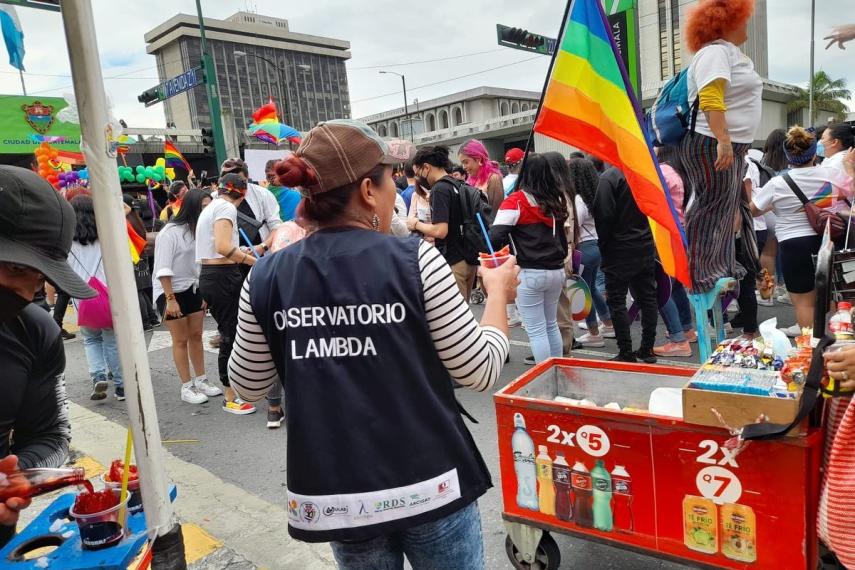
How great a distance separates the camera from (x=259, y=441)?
4750 millimetres

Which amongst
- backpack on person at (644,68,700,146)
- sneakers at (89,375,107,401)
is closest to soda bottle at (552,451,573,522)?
backpack on person at (644,68,700,146)

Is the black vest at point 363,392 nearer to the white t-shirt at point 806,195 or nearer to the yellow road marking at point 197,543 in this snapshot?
the yellow road marking at point 197,543

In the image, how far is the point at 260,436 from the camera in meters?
4.85

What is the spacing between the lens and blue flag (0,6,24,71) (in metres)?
2.11

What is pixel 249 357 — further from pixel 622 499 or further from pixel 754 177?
pixel 754 177

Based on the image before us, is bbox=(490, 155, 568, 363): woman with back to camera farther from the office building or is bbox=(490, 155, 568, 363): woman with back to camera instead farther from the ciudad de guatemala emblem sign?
the office building

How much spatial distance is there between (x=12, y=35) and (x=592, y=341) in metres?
5.72

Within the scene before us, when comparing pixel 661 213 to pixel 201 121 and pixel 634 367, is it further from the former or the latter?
pixel 201 121

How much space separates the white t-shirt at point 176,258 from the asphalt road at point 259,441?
116cm

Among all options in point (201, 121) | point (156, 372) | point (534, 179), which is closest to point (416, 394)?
point (534, 179)

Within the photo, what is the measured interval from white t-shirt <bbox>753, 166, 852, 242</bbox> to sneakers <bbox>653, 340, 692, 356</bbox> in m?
1.34

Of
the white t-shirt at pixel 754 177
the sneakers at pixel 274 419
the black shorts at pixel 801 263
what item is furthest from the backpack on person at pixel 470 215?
the white t-shirt at pixel 754 177

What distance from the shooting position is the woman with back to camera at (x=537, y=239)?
4680 mm

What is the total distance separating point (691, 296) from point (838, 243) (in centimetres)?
188
